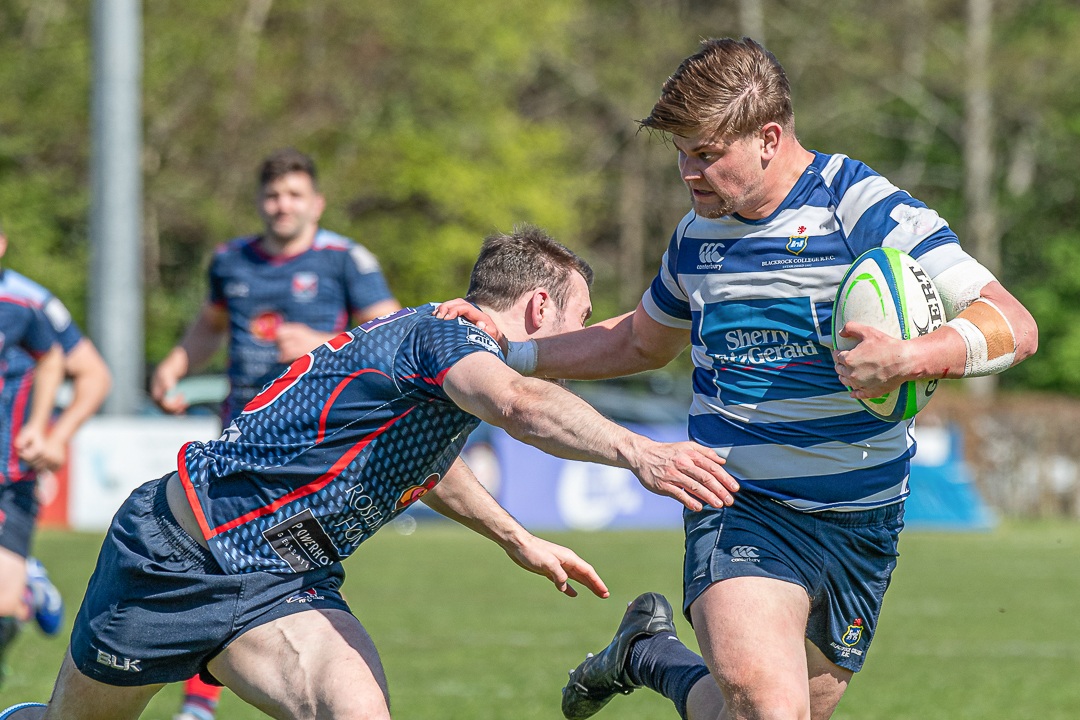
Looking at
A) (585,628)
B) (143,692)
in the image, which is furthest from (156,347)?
(143,692)

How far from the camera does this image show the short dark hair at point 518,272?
363cm

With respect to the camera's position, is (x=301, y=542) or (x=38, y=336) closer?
(x=301, y=542)

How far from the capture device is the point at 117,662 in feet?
11.3

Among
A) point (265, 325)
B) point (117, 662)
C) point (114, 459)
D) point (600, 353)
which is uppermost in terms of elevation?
point (600, 353)

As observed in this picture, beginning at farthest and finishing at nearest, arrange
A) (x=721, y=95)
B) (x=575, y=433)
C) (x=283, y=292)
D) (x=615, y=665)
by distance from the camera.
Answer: (x=283, y=292) < (x=615, y=665) < (x=721, y=95) < (x=575, y=433)

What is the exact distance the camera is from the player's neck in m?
6.36

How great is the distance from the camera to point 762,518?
366 cm

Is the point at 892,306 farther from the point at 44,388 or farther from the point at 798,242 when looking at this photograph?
the point at 44,388

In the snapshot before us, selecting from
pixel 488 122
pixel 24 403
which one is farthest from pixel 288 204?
pixel 488 122

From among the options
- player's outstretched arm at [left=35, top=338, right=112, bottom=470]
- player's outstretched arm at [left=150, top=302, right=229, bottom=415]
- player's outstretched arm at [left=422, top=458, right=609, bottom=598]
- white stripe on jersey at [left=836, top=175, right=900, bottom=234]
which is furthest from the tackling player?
white stripe on jersey at [left=836, top=175, right=900, bottom=234]

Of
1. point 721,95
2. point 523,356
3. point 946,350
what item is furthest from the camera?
point 523,356

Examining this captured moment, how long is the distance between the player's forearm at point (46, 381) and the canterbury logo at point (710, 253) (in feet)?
12.2

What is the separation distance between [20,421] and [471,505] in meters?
3.25

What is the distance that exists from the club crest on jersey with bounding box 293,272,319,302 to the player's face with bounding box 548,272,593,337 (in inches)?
107
